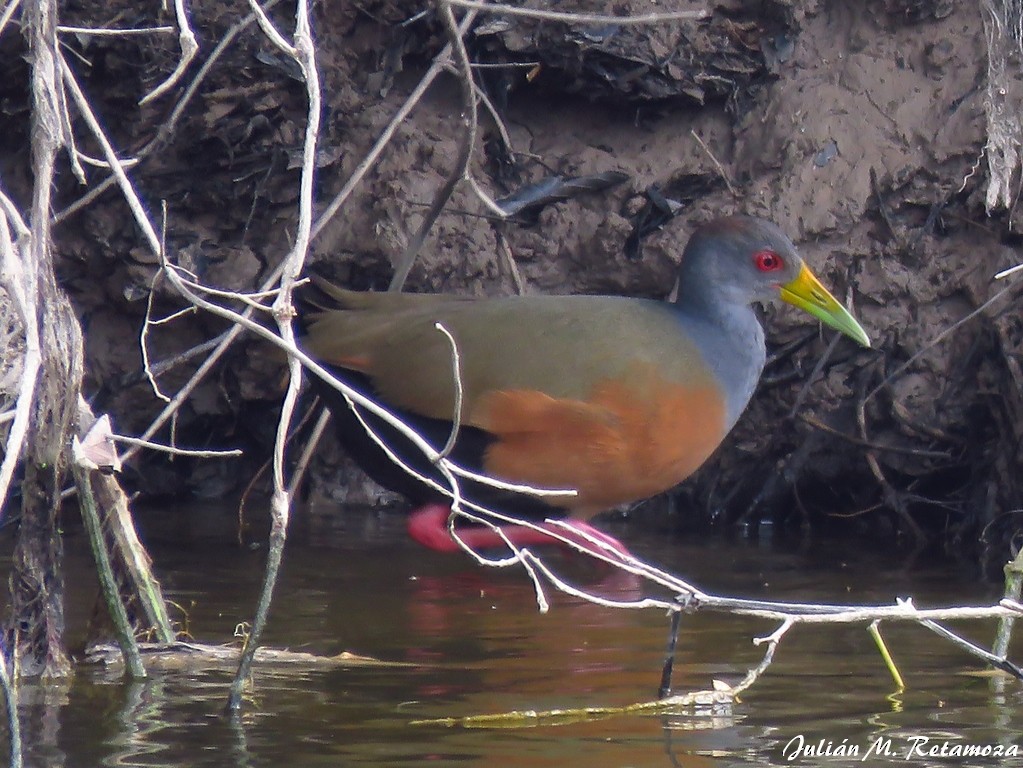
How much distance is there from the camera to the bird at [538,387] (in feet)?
17.9

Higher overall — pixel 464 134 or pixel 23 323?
pixel 464 134

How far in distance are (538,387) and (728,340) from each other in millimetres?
830

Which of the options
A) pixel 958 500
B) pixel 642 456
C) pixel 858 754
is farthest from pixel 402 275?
pixel 858 754

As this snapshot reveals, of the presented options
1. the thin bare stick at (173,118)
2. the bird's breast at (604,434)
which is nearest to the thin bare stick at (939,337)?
the bird's breast at (604,434)

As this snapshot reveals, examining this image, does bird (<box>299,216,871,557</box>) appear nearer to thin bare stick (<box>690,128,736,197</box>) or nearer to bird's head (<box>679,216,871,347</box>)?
bird's head (<box>679,216,871,347</box>)

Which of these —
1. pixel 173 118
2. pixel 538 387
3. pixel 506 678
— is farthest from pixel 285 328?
pixel 538 387

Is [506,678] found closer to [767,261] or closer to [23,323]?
[23,323]

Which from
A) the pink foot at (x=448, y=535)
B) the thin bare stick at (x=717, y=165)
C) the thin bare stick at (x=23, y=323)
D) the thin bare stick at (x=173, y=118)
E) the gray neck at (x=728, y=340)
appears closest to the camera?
the thin bare stick at (x=23, y=323)

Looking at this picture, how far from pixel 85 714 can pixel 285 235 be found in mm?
3482

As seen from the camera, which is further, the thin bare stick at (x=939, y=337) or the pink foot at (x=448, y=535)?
the thin bare stick at (x=939, y=337)

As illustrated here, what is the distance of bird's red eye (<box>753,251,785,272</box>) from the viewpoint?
6.00m

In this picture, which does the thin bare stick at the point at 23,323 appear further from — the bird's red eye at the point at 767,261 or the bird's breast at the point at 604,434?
the bird's red eye at the point at 767,261

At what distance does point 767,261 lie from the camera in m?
6.01

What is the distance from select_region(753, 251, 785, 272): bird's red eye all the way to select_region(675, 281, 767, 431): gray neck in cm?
16
